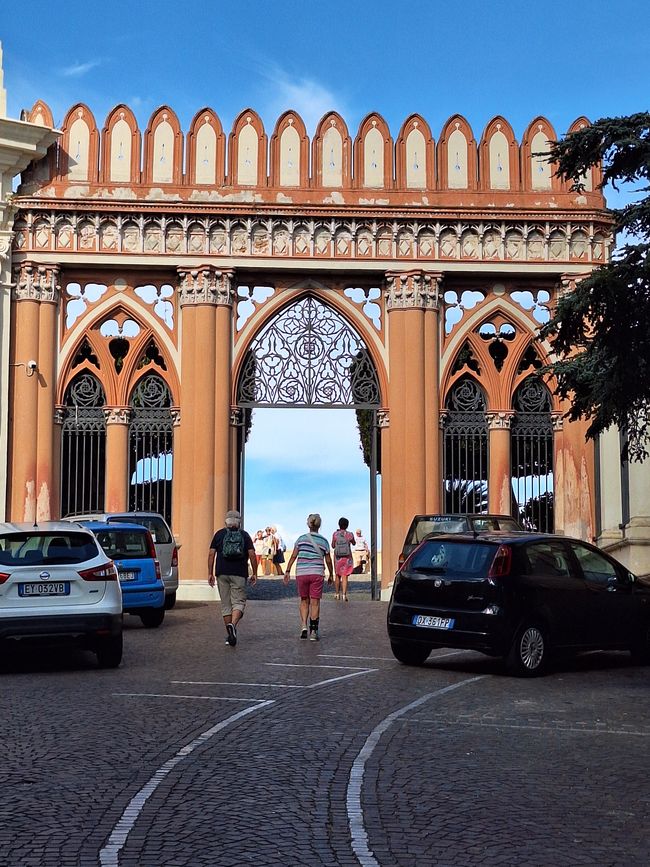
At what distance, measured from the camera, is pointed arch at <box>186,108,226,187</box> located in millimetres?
27031

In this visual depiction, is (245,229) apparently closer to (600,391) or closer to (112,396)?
(112,396)

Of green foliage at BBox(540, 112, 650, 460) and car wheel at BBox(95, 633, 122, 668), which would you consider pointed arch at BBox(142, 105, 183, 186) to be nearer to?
green foliage at BBox(540, 112, 650, 460)

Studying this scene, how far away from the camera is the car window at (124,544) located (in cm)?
1948

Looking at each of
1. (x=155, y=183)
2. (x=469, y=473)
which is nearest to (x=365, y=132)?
(x=155, y=183)

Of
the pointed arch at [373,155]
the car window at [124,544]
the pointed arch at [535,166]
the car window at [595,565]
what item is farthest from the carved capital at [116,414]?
the car window at [595,565]

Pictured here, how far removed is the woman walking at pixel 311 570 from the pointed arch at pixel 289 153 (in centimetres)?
1172

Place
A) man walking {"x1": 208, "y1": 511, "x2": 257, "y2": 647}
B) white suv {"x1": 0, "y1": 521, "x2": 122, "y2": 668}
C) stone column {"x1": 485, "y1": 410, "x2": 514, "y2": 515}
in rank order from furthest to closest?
stone column {"x1": 485, "y1": 410, "x2": 514, "y2": 515} < man walking {"x1": 208, "y1": 511, "x2": 257, "y2": 647} < white suv {"x1": 0, "y1": 521, "x2": 122, "y2": 668}

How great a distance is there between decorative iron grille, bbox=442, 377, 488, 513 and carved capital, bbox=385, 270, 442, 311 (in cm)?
207

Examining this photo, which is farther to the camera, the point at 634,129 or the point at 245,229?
the point at 245,229

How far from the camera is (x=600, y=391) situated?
50.0ft

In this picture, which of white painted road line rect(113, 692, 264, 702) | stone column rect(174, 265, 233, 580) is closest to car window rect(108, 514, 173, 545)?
stone column rect(174, 265, 233, 580)

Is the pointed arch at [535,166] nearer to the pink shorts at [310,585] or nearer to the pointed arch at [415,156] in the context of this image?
the pointed arch at [415,156]

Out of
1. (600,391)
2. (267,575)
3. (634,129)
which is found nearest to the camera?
(634,129)

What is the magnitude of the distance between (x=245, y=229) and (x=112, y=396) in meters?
4.46
